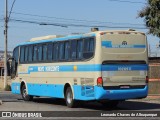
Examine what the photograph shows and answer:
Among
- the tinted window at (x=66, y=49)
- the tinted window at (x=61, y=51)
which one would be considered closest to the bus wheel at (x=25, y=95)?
the tinted window at (x=61, y=51)

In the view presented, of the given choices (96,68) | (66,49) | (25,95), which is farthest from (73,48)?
(25,95)

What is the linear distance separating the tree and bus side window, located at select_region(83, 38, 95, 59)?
12.2 metres

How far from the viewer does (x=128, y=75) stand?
772 inches

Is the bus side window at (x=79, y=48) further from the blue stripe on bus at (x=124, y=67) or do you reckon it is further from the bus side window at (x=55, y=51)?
the bus side window at (x=55, y=51)

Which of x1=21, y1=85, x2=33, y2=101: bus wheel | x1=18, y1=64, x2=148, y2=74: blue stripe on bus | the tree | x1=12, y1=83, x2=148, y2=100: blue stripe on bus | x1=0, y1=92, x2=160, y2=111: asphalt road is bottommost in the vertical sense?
x1=0, y1=92, x2=160, y2=111: asphalt road

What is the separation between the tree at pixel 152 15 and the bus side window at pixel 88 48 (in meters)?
12.2

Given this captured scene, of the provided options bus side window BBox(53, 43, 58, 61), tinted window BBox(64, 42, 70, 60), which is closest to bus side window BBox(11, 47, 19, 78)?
bus side window BBox(53, 43, 58, 61)

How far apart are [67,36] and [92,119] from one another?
6822 millimetres

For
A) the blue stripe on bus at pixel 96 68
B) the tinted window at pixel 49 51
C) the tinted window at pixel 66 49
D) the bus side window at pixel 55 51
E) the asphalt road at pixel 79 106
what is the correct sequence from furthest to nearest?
the tinted window at pixel 49 51 < the bus side window at pixel 55 51 < the tinted window at pixel 66 49 < the asphalt road at pixel 79 106 < the blue stripe on bus at pixel 96 68

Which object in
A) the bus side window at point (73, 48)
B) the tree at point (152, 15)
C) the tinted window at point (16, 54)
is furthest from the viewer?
the tree at point (152, 15)

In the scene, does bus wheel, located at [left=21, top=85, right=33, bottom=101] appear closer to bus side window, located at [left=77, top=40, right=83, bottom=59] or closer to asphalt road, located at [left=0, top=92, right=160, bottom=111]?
asphalt road, located at [left=0, top=92, right=160, bottom=111]

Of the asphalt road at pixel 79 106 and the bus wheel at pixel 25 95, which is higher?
the bus wheel at pixel 25 95

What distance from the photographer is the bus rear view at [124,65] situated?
19.2m

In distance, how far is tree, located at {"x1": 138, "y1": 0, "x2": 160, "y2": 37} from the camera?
31.3 m
